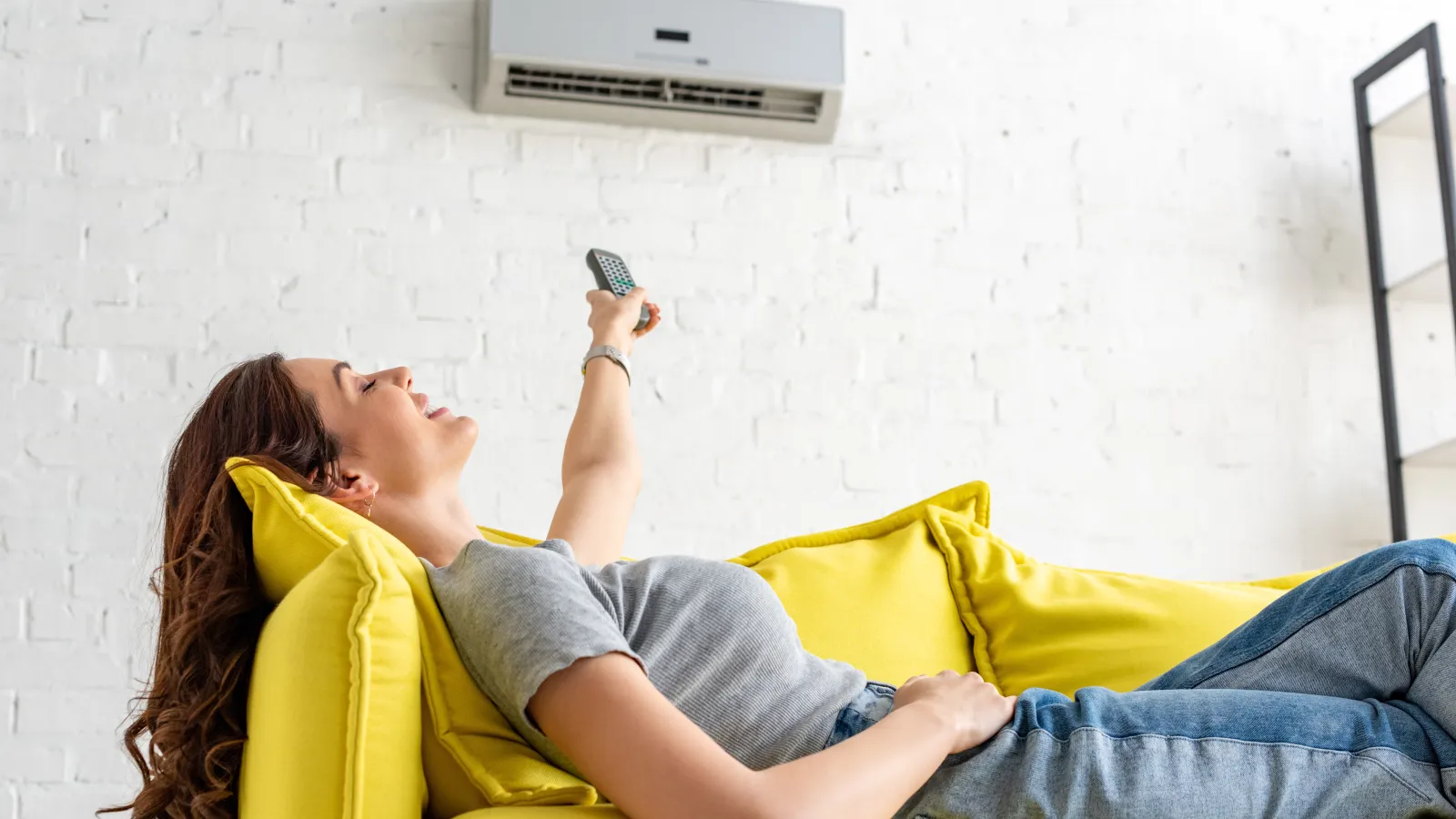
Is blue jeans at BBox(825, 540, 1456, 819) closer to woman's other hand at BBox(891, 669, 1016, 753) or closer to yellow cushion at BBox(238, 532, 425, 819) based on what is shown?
woman's other hand at BBox(891, 669, 1016, 753)

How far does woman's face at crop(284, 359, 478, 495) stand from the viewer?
1.67 m

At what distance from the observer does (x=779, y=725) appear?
49.1 inches

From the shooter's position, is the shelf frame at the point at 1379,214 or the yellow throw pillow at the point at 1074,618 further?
the shelf frame at the point at 1379,214

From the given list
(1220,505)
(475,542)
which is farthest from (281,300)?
(1220,505)

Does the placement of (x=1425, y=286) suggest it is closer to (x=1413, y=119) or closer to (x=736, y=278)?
(x=1413, y=119)

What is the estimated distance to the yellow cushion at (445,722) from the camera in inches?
46.1

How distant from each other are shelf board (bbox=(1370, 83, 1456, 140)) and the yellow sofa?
1606 millimetres

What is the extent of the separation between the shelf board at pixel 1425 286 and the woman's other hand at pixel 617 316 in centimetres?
181

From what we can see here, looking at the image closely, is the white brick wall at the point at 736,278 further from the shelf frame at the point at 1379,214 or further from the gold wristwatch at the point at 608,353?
the gold wristwatch at the point at 608,353

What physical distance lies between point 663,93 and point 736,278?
40 centimetres

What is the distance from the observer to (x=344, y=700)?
1117 millimetres

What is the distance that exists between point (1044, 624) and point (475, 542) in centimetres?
81

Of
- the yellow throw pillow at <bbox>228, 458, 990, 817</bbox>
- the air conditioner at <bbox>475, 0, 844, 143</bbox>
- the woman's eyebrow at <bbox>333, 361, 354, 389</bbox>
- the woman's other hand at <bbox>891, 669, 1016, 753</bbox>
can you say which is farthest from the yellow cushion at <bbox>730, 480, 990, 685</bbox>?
the air conditioner at <bbox>475, 0, 844, 143</bbox>

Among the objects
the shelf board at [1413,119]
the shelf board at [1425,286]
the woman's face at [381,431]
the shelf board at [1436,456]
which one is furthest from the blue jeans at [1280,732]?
the shelf board at [1413,119]
